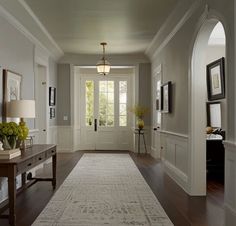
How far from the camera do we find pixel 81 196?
4.70m

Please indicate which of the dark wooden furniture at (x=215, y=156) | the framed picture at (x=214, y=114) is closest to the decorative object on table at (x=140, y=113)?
the framed picture at (x=214, y=114)

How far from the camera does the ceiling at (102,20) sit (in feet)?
16.9

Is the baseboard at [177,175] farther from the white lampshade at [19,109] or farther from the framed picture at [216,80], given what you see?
the white lampshade at [19,109]

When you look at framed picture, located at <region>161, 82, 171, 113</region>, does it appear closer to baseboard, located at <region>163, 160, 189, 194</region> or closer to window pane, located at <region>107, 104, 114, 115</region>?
baseboard, located at <region>163, 160, 189, 194</region>

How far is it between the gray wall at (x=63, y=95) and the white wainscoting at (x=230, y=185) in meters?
7.15

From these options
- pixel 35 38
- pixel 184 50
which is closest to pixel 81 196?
pixel 184 50

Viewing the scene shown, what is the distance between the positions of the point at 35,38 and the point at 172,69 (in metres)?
2.91

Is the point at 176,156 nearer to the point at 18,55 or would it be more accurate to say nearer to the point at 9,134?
the point at 9,134

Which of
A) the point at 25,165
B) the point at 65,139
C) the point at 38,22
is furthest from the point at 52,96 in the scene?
the point at 25,165

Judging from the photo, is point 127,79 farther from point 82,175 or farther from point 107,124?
point 82,175

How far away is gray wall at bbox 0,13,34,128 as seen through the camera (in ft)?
16.2

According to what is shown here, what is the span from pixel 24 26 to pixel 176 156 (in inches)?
143

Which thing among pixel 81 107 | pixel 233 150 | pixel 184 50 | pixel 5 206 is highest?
pixel 184 50

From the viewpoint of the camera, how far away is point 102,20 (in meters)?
6.04
